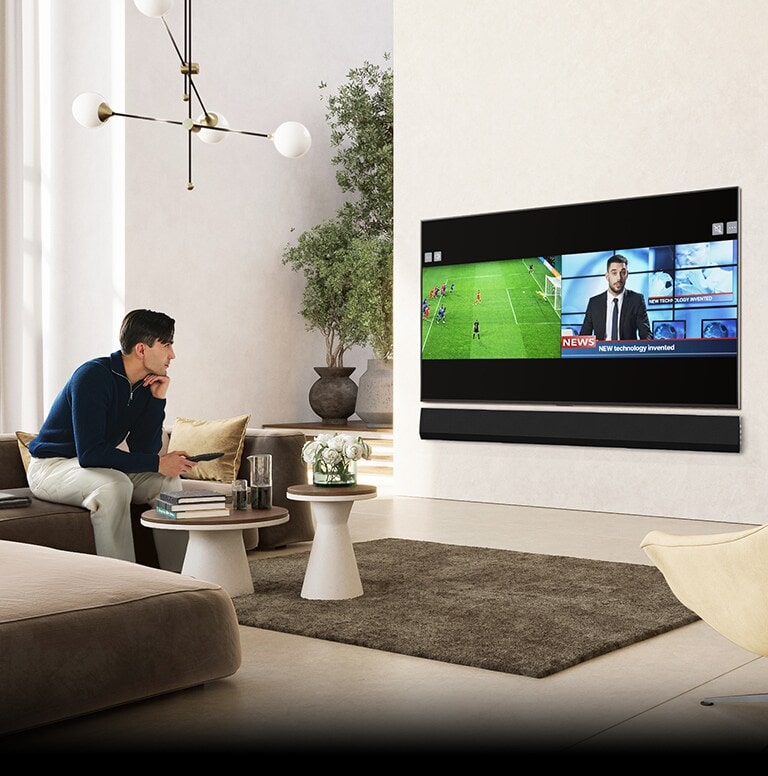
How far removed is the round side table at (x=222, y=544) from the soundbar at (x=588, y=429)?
3147 millimetres

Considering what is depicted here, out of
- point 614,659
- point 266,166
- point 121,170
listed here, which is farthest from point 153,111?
point 614,659

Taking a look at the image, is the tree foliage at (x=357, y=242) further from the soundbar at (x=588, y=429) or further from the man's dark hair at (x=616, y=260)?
the man's dark hair at (x=616, y=260)

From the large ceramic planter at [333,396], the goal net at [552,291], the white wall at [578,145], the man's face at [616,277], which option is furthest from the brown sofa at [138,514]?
the large ceramic planter at [333,396]

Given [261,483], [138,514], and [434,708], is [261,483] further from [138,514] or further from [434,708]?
[434,708]

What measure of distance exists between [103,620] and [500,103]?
5389 mm

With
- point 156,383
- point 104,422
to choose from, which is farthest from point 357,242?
point 104,422

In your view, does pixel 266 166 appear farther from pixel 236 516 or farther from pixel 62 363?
pixel 236 516

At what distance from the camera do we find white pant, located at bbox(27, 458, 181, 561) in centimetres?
444

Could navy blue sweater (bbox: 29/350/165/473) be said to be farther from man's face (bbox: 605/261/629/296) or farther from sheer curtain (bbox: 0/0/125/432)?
sheer curtain (bbox: 0/0/125/432)

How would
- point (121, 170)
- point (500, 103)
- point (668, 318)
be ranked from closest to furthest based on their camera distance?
point (668, 318)
point (500, 103)
point (121, 170)

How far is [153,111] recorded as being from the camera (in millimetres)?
8969

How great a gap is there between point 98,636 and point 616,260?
189 inches

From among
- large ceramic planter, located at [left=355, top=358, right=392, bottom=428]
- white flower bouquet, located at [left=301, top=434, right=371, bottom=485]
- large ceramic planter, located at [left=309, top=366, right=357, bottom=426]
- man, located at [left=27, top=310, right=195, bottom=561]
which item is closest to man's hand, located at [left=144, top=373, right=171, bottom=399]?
man, located at [left=27, top=310, right=195, bottom=561]

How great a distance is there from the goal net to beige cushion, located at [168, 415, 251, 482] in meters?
2.46
